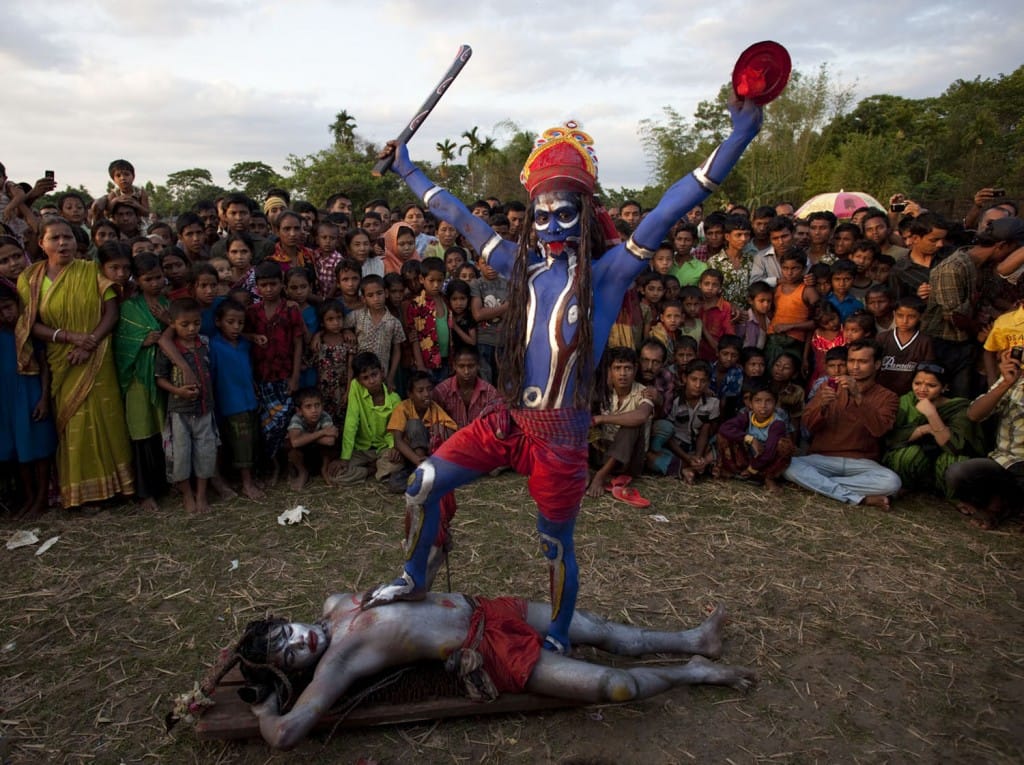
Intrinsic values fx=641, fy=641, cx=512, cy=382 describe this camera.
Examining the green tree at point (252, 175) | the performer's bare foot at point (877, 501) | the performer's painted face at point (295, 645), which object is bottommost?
the performer's bare foot at point (877, 501)

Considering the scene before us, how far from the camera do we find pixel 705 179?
8.08 feet

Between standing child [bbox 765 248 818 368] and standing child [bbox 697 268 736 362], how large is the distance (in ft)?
1.33

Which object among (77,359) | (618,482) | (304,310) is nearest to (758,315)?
(618,482)

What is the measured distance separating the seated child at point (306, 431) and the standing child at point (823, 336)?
13.7ft

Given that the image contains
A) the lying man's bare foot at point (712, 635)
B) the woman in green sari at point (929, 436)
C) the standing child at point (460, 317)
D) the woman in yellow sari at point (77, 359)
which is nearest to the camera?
the lying man's bare foot at point (712, 635)

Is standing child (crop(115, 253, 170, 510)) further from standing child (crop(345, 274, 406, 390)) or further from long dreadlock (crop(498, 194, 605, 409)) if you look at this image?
long dreadlock (crop(498, 194, 605, 409))

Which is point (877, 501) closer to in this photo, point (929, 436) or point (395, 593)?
point (929, 436)

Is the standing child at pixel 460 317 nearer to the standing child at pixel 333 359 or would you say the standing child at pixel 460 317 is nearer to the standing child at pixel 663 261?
the standing child at pixel 333 359

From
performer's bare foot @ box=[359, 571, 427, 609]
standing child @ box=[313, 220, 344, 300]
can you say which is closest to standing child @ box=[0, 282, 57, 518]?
standing child @ box=[313, 220, 344, 300]

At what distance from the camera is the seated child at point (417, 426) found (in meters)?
5.20

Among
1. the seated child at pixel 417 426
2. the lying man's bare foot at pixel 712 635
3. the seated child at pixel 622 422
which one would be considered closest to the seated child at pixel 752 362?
the seated child at pixel 622 422

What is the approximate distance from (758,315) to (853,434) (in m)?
1.41

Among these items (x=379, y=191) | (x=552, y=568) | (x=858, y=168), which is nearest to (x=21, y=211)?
(x=552, y=568)

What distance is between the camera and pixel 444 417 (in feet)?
17.5
